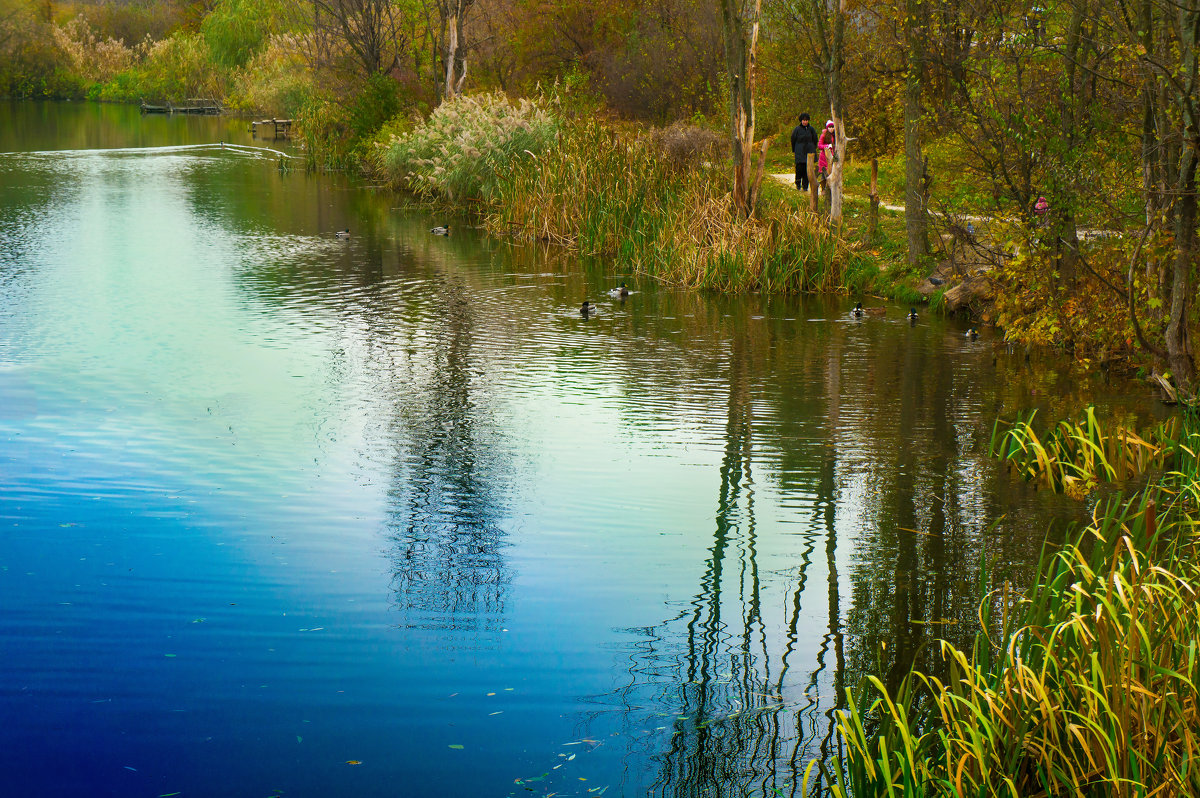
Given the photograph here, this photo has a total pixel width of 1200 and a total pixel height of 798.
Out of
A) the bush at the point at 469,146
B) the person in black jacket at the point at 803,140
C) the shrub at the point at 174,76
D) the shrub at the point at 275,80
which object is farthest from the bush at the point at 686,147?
the shrub at the point at 174,76

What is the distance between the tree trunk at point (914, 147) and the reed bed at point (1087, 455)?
15.0 feet

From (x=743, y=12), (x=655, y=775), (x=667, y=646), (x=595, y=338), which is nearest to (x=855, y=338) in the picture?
(x=595, y=338)

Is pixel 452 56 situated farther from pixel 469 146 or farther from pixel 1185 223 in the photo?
pixel 1185 223

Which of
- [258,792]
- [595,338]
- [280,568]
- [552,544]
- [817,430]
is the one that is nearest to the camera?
[258,792]

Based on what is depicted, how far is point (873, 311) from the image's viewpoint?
41.8ft

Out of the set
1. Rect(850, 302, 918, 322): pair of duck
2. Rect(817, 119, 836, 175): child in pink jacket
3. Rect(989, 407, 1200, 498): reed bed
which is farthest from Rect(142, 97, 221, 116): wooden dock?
Rect(989, 407, 1200, 498): reed bed

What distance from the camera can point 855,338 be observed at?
37.6ft

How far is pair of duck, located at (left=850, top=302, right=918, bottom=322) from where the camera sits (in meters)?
12.2

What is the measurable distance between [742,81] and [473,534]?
10786 millimetres

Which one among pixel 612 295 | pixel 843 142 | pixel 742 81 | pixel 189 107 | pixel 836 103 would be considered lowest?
pixel 612 295

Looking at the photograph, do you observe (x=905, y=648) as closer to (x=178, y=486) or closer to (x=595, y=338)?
(x=178, y=486)

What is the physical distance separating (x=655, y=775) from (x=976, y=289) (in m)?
9.36

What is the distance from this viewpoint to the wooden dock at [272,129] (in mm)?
41500

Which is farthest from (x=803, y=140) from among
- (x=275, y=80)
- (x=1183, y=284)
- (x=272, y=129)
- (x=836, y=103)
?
(x=275, y=80)
